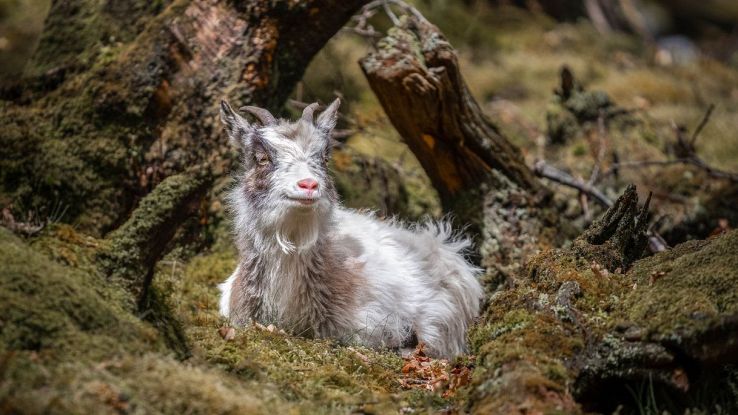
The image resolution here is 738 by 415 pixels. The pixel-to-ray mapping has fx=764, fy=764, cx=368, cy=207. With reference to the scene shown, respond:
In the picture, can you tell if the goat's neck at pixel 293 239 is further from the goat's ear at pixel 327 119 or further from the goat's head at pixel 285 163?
the goat's ear at pixel 327 119

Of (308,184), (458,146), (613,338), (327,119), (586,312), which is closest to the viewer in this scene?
(613,338)

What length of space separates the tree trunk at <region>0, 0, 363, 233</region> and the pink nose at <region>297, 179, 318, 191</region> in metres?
1.97

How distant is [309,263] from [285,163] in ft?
3.04

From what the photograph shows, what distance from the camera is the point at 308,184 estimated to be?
645cm

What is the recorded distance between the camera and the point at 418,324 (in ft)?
24.6

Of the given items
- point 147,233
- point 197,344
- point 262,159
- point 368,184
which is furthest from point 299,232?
point 368,184

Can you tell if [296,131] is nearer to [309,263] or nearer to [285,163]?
[285,163]

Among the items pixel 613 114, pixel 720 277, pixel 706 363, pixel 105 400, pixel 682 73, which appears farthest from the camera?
pixel 682 73

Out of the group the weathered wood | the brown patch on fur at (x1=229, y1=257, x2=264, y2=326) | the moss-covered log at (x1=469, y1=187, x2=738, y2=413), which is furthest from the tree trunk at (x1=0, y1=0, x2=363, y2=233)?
the moss-covered log at (x1=469, y1=187, x2=738, y2=413)

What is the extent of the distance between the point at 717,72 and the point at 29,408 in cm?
2022

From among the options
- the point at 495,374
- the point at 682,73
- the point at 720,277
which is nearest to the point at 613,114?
the point at 682,73

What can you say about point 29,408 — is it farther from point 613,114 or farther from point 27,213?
point 613,114

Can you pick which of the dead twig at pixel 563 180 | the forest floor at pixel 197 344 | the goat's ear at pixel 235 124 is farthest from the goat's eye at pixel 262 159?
the dead twig at pixel 563 180

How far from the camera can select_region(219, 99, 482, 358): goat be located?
22.3 ft
